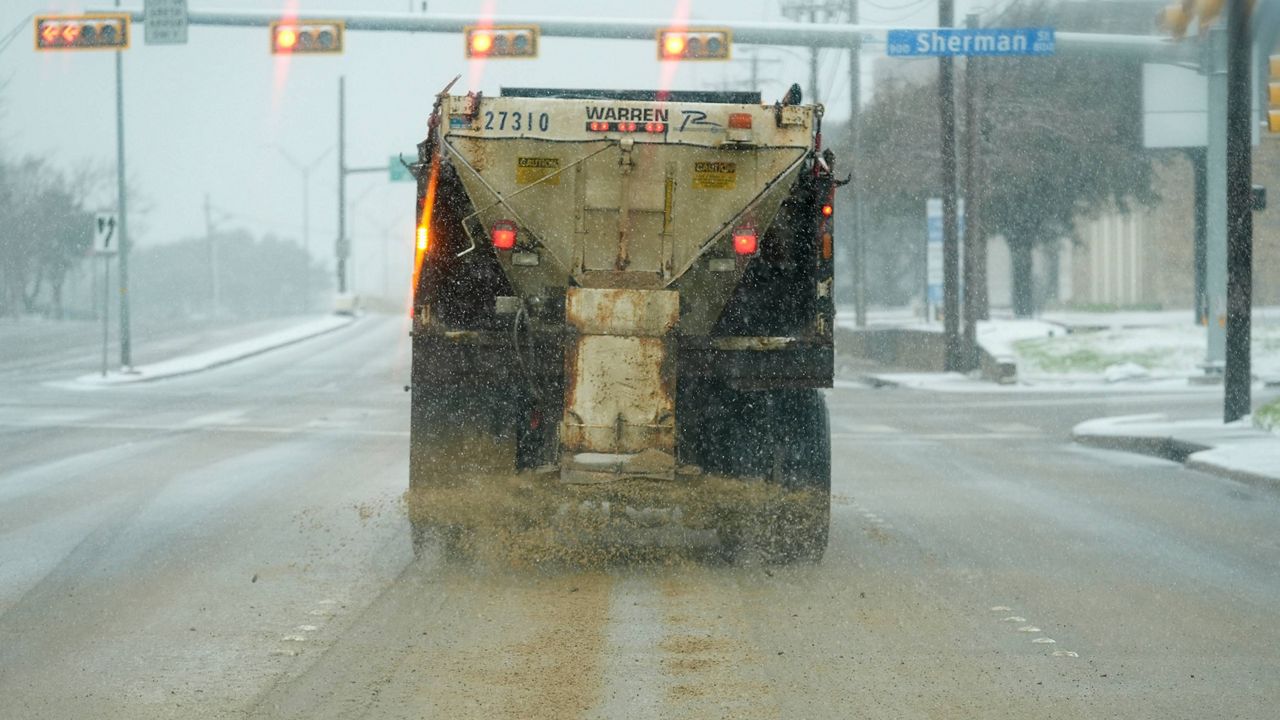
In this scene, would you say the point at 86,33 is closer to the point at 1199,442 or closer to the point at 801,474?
the point at 1199,442

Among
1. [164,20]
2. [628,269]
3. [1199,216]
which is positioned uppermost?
[164,20]

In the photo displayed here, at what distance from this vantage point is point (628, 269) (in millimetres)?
9609

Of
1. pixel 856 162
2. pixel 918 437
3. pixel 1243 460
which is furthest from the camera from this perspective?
pixel 856 162

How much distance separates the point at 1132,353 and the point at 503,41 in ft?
47.3

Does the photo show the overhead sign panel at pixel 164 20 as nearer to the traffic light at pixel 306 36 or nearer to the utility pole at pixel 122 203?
the traffic light at pixel 306 36

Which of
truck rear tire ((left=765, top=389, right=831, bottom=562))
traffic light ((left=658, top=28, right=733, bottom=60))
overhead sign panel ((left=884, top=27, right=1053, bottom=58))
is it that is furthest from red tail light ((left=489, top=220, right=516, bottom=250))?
traffic light ((left=658, top=28, right=733, bottom=60))

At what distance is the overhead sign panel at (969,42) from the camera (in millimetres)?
26922

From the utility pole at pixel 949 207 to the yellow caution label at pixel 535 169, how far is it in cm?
2349

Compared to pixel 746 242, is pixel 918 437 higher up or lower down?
lower down

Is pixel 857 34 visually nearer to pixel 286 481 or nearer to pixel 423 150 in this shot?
pixel 286 481

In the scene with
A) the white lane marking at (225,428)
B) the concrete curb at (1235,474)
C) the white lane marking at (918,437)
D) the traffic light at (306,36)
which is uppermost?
the traffic light at (306,36)

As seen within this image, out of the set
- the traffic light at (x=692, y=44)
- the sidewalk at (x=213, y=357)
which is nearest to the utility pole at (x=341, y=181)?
the sidewalk at (x=213, y=357)

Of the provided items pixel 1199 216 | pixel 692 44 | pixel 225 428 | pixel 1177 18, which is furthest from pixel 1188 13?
pixel 1199 216

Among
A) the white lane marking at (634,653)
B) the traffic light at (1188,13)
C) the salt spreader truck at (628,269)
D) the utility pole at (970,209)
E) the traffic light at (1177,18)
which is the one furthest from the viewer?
the utility pole at (970,209)
